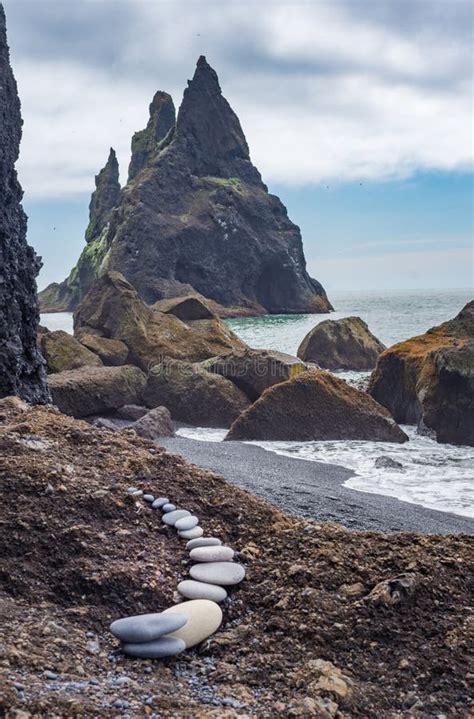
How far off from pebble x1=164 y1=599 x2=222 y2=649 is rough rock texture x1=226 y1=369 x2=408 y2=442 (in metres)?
8.15

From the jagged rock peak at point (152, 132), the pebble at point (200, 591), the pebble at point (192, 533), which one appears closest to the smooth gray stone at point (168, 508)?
the pebble at point (192, 533)

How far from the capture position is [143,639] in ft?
9.52

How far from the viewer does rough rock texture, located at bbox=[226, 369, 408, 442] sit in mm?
11484

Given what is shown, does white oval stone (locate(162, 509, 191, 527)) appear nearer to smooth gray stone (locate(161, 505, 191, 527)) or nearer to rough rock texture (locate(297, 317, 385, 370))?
smooth gray stone (locate(161, 505, 191, 527))

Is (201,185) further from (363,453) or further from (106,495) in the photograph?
(106,495)

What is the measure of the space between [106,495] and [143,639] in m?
1.43

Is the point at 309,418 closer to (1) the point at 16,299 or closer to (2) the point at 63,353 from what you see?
(1) the point at 16,299

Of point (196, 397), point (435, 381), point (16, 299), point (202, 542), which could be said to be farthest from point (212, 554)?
point (196, 397)

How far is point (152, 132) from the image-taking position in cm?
9825

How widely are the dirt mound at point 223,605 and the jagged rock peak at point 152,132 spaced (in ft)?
322

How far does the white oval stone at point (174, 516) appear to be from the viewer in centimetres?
419

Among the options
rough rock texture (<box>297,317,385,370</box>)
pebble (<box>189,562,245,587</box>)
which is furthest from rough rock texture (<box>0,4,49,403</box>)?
rough rock texture (<box>297,317,385,370</box>)

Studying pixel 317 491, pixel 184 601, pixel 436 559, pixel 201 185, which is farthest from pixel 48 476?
pixel 201 185

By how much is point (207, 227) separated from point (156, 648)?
241ft
